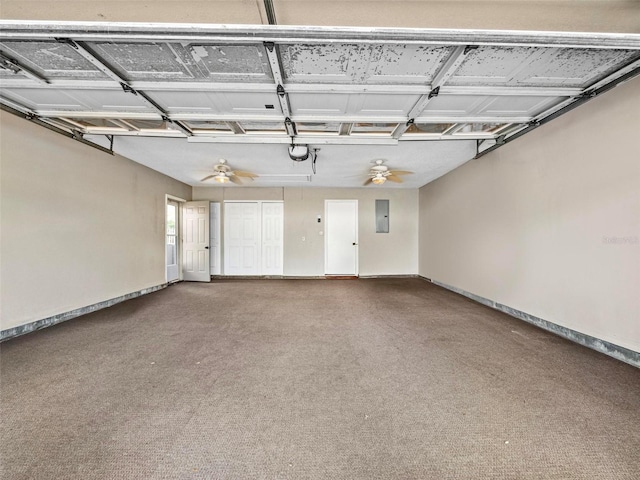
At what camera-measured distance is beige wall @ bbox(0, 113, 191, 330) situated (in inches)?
108

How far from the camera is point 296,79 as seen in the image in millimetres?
2127

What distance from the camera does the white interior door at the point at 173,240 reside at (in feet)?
20.3

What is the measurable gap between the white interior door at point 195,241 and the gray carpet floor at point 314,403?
3.08 metres

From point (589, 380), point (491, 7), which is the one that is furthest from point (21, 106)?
point (589, 380)

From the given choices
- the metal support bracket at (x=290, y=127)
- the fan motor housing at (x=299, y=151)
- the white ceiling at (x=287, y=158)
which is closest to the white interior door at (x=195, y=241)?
the white ceiling at (x=287, y=158)

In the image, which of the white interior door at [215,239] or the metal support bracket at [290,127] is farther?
the white interior door at [215,239]

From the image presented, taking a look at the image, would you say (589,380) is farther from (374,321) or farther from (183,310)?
(183,310)

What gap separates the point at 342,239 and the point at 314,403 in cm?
527

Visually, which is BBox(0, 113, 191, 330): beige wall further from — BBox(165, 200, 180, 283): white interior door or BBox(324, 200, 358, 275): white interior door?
BBox(324, 200, 358, 275): white interior door

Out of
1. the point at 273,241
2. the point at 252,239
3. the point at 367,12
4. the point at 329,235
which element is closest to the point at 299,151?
the point at 367,12

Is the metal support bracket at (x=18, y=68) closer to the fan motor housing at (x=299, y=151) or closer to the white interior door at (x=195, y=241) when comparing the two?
the fan motor housing at (x=299, y=151)

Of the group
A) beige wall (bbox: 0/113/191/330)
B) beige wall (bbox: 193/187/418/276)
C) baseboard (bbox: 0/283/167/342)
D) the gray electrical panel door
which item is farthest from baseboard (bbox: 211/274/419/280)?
baseboard (bbox: 0/283/167/342)

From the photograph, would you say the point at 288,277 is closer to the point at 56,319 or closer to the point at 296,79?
the point at 56,319

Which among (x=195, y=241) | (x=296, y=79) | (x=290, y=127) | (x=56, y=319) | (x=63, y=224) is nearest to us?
(x=296, y=79)
